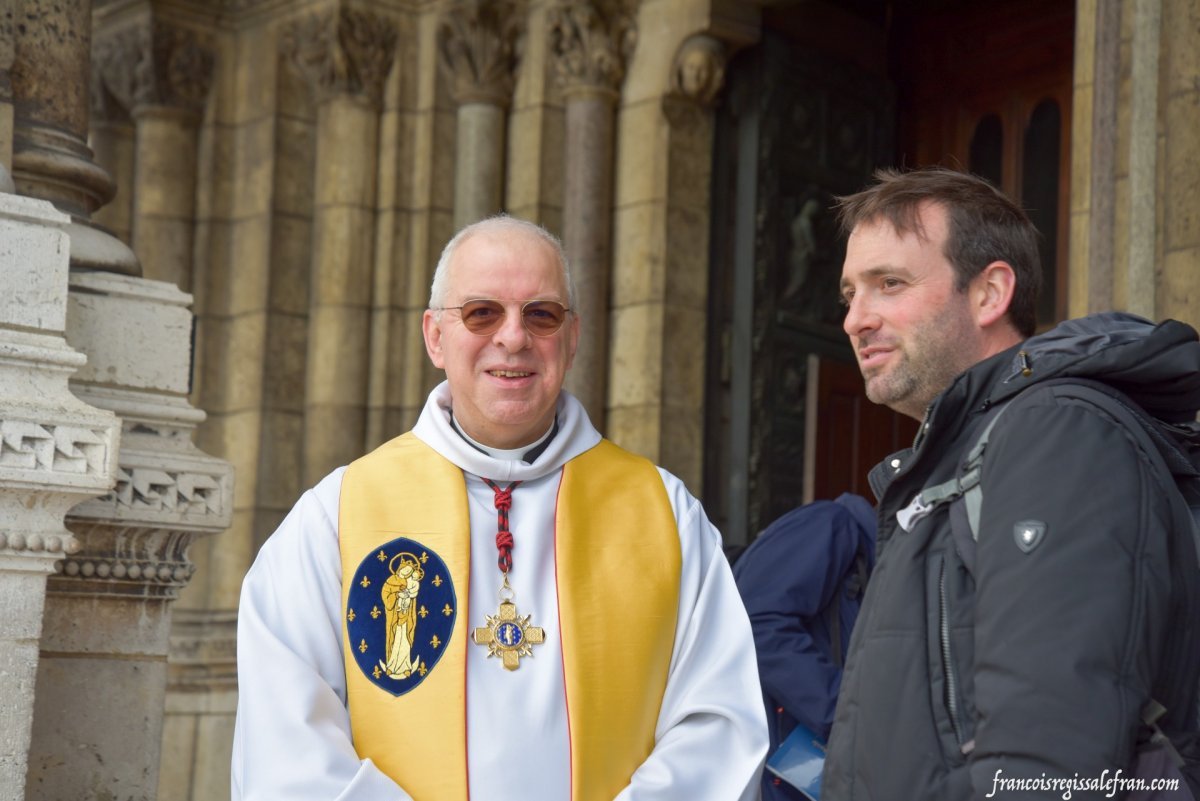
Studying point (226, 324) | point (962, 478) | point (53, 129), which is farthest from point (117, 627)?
point (226, 324)

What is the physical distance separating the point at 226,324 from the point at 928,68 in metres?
4.28

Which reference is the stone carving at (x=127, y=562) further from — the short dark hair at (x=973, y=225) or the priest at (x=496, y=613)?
the short dark hair at (x=973, y=225)

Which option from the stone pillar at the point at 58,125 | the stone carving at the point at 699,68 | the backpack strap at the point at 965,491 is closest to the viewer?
the backpack strap at the point at 965,491

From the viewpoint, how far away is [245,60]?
9898 millimetres

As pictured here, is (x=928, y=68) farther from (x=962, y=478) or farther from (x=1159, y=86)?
(x=962, y=478)

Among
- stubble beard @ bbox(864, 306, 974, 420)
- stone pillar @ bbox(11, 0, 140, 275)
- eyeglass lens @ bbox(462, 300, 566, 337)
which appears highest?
stone pillar @ bbox(11, 0, 140, 275)

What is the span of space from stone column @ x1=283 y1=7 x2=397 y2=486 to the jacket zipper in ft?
22.8

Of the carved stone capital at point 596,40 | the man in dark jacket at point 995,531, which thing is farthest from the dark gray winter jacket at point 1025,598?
the carved stone capital at point 596,40

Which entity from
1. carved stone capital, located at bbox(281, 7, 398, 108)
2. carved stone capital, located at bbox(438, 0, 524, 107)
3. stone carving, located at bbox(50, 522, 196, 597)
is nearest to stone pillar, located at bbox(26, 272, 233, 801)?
stone carving, located at bbox(50, 522, 196, 597)

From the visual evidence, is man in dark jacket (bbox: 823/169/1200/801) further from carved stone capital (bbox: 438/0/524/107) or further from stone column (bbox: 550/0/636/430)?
carved stone capital (bbox: 438/0/524/107)

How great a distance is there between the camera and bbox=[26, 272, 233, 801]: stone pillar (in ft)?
15.5

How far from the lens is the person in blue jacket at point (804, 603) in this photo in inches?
161

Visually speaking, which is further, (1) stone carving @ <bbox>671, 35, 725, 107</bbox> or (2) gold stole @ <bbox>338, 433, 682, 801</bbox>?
(1) stone carving @ <bbox>671, 35, 725, 107</bbox>

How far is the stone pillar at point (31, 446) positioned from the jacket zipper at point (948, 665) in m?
2.63
